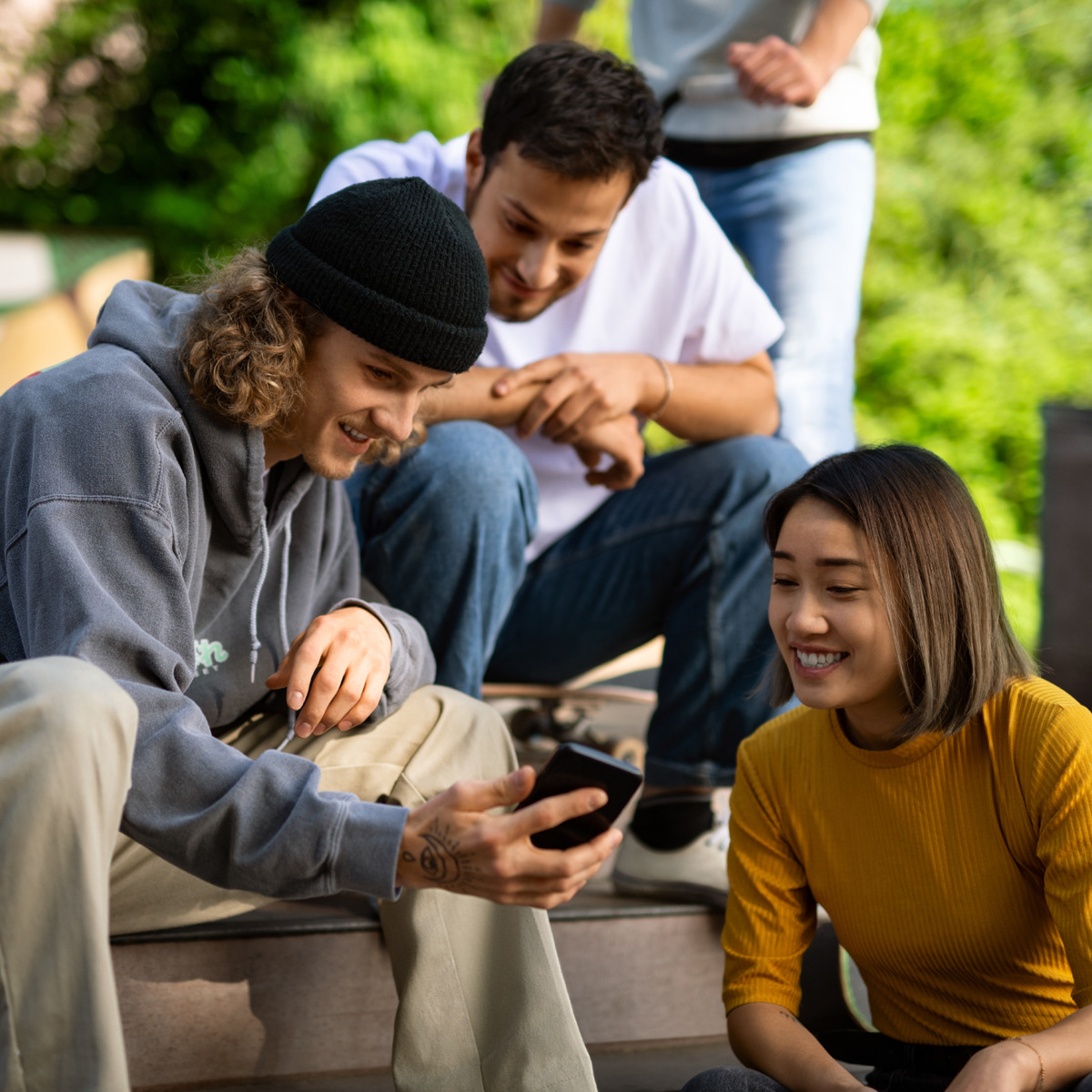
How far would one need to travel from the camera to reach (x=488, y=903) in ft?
5.40

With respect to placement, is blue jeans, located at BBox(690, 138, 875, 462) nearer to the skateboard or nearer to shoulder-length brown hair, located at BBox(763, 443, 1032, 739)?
the skateboard

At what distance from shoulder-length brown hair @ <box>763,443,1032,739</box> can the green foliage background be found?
250 inches

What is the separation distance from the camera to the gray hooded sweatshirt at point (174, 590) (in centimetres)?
133

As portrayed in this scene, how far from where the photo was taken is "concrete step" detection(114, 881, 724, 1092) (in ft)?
5.91

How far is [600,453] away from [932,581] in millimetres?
887

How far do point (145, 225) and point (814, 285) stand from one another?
661 cm

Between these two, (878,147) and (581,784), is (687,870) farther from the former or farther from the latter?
(878,147)

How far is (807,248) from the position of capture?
110 inches

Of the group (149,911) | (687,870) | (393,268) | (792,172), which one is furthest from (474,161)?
(149,911)

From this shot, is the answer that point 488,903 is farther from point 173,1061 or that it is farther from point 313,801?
point 173,1061

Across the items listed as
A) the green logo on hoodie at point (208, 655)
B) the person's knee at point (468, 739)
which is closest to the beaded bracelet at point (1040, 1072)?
the person's knee at point (468, 739)

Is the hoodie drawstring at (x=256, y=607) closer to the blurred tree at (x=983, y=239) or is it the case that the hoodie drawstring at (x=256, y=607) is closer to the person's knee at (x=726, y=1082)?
the person's knee at (x=726, y=1082)

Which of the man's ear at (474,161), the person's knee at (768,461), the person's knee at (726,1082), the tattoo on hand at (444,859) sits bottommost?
the person's knee at (726,1082)

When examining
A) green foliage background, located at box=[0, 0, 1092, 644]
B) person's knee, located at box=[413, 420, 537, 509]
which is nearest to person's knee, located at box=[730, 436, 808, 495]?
person's knee, located at box=[413, 420, 537, 509]
